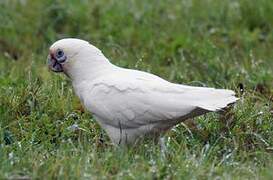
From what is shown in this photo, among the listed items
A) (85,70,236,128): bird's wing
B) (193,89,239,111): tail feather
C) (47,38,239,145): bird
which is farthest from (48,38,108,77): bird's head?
(193,89,239,111): tail feather

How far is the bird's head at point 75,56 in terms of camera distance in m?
5.72

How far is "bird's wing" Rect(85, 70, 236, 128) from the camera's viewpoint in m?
5.34

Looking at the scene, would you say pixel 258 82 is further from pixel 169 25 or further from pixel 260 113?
pixel 169 25

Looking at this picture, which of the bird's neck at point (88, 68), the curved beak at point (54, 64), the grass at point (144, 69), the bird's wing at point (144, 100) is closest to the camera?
the grass at point (144, 69)

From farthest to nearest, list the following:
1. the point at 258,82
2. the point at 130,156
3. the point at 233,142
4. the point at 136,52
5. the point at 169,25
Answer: the point at 169,25 → the point at 136,52 → the point at 258,82 → the point at 233,142 → the point at 130,156

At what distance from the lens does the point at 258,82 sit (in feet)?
24.4

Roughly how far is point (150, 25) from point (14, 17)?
1.36m

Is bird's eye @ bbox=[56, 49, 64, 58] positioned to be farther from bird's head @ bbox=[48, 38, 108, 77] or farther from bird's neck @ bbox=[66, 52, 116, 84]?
bird's neck @ bbox=[66, 52, 116, 84]

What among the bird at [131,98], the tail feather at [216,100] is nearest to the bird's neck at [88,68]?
the bird at [131,98]


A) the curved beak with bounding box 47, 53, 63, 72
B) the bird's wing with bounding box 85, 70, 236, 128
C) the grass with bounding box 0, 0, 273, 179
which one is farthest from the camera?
the curved beak with bounding box 47, 53, 63, 72

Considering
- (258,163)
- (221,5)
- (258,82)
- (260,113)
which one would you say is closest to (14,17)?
(221,5)

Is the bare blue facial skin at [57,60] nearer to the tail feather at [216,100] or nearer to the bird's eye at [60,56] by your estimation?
Result: the bird's eye at [60,56]

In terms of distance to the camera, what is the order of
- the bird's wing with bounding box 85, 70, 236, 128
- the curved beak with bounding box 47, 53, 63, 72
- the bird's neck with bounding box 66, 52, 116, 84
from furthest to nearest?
the curved beak with bounding box 47, 53, 63, 72 < the bird's neck with bounding box 66, 52, 116, 84 < the bird's wing with bounding box 85, 70, 236, 128

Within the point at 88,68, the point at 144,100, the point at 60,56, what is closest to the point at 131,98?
the point at 144,100
